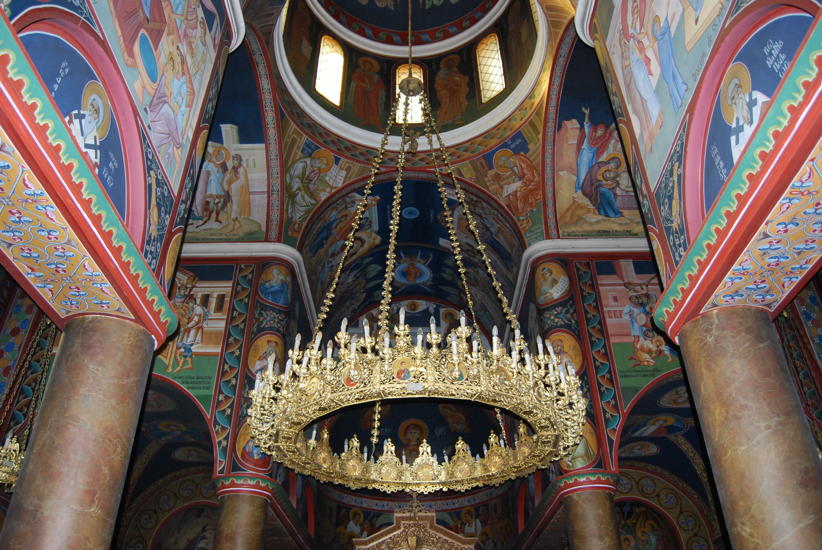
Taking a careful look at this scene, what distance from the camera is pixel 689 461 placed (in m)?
13.8

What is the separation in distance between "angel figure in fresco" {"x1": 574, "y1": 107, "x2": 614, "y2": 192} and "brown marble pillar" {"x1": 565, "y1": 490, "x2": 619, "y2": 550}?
5654 millimetres

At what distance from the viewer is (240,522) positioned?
9.31 metres

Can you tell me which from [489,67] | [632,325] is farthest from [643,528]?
[489,67]

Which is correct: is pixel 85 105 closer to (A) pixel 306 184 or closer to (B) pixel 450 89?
(A) pixel 306 184

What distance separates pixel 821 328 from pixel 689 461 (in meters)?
5.86

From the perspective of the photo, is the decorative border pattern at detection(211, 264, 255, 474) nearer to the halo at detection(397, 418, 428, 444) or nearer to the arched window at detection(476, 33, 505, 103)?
the arched window at detection(476, 33, 505, 103)

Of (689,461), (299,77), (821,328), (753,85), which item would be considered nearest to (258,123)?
(299,77)

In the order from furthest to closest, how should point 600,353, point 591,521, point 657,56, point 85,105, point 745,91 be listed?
point 600,353 → point 591,521 → point 657,56 → point 85,105 → point 745,91

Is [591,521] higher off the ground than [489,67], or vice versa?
[489,67]

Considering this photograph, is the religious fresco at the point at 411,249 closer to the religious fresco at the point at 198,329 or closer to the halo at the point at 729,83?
the religious fresco at the point at 198,329

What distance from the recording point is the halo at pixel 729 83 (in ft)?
15.7

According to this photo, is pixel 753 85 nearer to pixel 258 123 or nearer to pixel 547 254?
pixel 547 254

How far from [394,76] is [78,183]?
33.2 feet

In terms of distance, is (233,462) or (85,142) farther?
(233,462)
